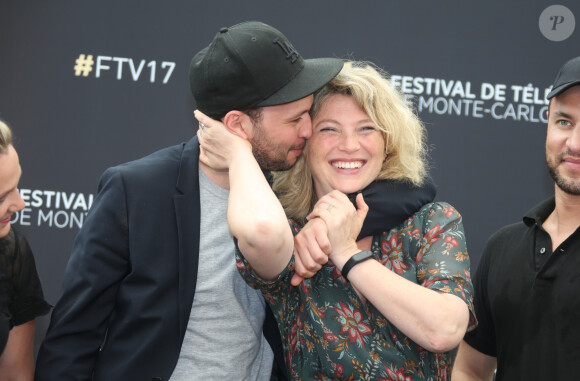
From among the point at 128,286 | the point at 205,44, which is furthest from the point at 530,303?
the point at 205,44

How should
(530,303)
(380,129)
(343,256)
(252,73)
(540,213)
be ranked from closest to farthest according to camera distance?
1. (343,256)
2. (252,73)
3. (380,129)
4. (530,303)
5. (540,213)

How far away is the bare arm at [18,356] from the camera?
1982 millimetres

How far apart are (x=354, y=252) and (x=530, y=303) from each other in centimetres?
69

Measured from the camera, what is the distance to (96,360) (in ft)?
6.38

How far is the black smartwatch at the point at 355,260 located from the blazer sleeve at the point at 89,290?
59 centimetres

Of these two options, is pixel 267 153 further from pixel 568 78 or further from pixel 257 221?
pixel 568 78

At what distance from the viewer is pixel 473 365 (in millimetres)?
2447

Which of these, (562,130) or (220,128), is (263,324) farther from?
(562,130)

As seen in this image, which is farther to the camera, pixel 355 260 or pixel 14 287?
pixel 14 287

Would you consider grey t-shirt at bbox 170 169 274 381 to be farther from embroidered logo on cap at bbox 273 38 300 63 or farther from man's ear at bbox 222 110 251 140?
embroidered logo on cap at bbox 273 38 300 63

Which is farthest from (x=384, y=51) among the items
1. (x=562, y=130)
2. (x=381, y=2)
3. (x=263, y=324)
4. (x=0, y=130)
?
(x=0, y=130)

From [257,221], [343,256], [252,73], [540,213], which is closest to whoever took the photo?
[257,221]

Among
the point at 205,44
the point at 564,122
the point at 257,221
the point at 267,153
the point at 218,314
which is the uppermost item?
the point at 205,44

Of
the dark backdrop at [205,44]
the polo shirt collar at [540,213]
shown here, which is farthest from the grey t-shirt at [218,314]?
the dark backdrop at [205,44]
